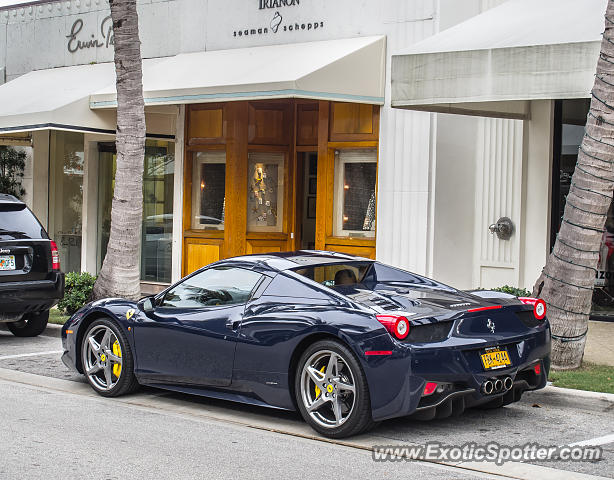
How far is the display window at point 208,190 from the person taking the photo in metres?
16.6

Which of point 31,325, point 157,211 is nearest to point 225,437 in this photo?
point 31,325

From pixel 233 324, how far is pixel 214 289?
1.79 ft

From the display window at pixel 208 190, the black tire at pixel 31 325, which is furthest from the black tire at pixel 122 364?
the display window at pixel 208 190

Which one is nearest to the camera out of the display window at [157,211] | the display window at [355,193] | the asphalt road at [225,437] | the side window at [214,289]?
the asphalt road at [225,437]

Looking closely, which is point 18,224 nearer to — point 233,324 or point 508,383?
point 233,324

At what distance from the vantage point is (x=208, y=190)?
1680 centimetres

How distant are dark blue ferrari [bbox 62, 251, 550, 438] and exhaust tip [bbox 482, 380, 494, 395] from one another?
0.02 metres

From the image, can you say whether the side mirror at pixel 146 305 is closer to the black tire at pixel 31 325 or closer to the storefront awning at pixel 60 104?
the black tire at pixel 31 325

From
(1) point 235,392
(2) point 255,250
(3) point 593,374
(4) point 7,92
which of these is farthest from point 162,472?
(4) point 7,92

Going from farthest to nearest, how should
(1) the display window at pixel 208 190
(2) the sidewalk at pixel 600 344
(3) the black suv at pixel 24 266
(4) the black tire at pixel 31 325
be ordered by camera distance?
(1) the display window at pixel 208 190 → (4) the black tire at pixel 31 325 → (3) the black suv at pixel 24 266 → (2) the sidewalk at pixel 600 344

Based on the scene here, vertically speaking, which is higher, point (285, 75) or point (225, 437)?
point (285, 75)

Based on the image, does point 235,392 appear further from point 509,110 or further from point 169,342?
point 509,110

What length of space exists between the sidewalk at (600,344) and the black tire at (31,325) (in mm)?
6842

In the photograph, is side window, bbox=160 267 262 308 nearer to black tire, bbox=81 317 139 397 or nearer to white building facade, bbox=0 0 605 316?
black tire, bbox=81 317 139 397
